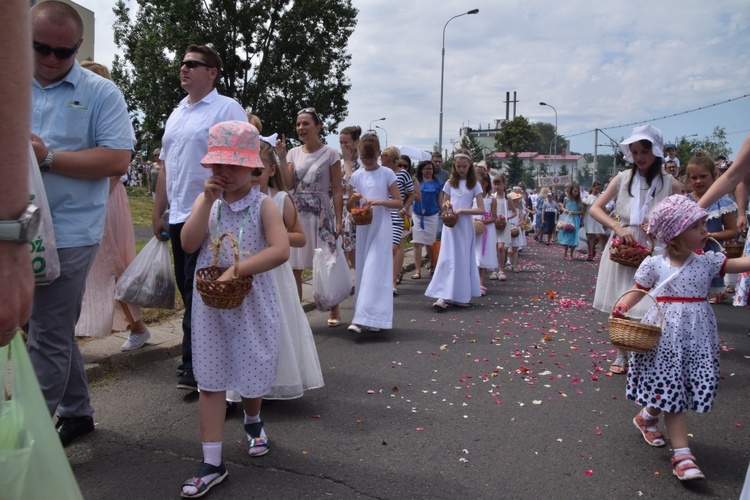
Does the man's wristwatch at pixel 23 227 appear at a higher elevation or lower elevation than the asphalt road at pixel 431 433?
higher

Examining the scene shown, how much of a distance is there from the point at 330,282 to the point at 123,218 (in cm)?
218

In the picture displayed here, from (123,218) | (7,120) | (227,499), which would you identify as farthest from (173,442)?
(7,120)

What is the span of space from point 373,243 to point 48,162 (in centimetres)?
419

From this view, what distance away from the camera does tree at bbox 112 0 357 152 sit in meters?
29.4

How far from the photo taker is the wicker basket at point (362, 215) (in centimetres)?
682

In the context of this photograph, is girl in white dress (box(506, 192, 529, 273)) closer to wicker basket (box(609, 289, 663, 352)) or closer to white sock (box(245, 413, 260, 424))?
wicker basket (box(609, 289, 663, 352))

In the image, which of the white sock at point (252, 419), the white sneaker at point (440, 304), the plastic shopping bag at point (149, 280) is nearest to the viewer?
the white sock at point (252, 419)

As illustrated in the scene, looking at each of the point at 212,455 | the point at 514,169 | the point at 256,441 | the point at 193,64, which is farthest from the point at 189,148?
the point at 514,169

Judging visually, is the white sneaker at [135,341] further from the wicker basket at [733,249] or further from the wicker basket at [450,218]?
the wicker basket at [733,249]

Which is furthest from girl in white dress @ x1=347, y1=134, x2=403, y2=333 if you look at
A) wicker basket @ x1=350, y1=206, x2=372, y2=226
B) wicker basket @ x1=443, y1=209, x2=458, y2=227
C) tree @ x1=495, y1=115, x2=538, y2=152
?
tree @ x1=495, y1=115, x2=538, y2=152

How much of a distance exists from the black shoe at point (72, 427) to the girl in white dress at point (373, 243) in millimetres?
3289

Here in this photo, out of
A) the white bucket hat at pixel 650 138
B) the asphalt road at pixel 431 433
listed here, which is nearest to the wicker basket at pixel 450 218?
the asphalt road at pixel 431 433

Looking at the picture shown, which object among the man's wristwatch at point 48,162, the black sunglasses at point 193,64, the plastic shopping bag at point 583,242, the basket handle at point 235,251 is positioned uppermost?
the black sunglasses at point 193,64

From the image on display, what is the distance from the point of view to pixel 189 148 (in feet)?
14.5
